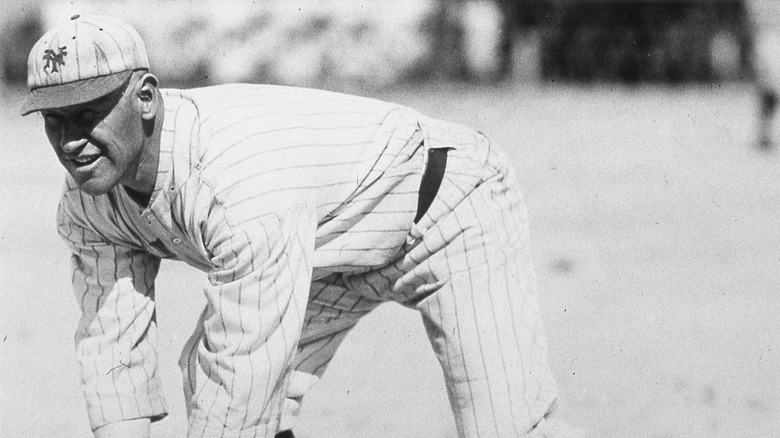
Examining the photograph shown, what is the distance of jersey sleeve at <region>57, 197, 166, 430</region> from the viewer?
317 cm

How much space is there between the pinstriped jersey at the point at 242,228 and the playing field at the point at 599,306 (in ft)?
5.95

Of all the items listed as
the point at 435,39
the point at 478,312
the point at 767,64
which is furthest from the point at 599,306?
the point at 435,39

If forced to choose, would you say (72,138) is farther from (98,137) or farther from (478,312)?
(478,312)

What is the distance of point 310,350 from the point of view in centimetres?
366

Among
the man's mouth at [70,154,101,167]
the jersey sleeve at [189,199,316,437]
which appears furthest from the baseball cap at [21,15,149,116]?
the jersey sleeve at [189,199,316,437]

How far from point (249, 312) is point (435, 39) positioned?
49.0 ft

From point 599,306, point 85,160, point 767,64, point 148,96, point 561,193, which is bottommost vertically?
point 561,193

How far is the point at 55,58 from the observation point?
273 cm

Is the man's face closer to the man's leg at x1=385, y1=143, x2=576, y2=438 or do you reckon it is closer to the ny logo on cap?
the ny logo on cap

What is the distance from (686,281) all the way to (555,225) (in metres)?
1.82

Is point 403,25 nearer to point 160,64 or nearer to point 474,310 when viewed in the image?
point 160,64

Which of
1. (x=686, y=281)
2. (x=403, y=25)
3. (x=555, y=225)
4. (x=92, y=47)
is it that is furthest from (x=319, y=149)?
(x=403, y=25)

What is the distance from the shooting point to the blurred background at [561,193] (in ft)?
17.5

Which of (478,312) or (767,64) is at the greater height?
(478,312)
